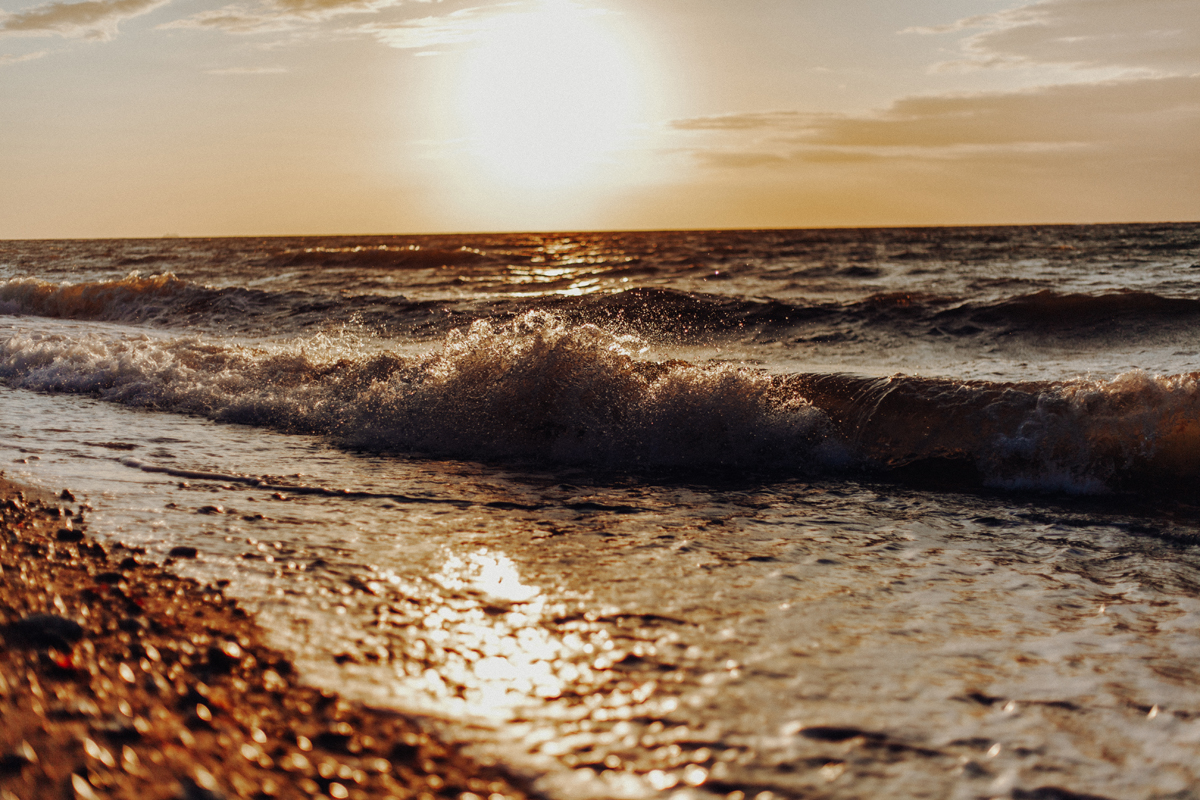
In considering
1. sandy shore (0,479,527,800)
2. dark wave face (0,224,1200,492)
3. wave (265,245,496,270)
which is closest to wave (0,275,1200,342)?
dark wave face (0,224,1200,492)

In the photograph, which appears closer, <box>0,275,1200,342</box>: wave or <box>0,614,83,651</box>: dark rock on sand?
<box>0,614,83,651</box>: dark rock on sand

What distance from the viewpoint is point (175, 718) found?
73.1 inches

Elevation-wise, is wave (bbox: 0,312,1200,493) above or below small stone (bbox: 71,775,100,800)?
above

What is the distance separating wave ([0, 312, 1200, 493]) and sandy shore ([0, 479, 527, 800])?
2816mm

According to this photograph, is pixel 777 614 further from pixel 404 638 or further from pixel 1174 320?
pixel 1174 320

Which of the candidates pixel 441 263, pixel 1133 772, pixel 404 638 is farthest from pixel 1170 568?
pixel 441 263

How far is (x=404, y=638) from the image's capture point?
2363mm

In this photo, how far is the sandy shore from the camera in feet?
5.37

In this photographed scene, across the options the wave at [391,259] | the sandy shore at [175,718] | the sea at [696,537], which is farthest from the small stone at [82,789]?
the wave at [391,259]

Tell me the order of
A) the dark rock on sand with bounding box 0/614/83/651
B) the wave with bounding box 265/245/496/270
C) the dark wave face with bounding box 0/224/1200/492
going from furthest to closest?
the wave with bounding box 265/245/496/270, the dark wave face with bounding box 0/224/1200/492, the dark rock on sand with bounding box 0/614/83/651

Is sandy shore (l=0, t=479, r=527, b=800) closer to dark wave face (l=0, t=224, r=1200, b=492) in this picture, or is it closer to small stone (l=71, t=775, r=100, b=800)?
small stone (l=71, t=775, r=100, b=800)

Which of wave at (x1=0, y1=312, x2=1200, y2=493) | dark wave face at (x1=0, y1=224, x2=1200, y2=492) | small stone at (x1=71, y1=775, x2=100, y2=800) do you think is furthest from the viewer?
dark wave face at (x1=0, y1=224, x2=1200, y2=492)

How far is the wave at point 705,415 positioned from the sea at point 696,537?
0.08 ft

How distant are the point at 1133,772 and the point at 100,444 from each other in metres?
5.30
